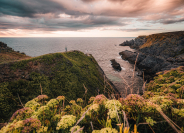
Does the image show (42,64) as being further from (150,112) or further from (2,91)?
(150,112)

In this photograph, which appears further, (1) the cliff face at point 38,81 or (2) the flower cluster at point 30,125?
(1) the cliff face at point 38,81

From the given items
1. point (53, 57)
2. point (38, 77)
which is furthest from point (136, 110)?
point (53, 57)

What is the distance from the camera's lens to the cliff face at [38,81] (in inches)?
345

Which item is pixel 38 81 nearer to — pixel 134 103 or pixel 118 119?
pixel 118 119

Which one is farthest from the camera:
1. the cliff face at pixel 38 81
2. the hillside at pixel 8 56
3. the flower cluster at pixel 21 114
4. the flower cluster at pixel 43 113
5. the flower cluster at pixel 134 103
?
the hillside at pixel 8 56

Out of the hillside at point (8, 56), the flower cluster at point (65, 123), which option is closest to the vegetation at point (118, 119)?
the flower cluster at point (65, 123)

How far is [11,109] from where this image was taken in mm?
8125

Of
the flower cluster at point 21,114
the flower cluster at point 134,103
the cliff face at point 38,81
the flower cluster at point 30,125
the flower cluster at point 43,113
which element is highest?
the flower cluster at point 134,103

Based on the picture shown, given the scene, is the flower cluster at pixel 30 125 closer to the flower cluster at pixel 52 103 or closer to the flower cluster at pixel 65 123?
the flower cluster at pixel 65 123

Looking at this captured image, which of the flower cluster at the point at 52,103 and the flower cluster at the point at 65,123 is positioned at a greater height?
the flower cluster at the point at 65,123

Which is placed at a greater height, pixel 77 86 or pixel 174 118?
pixel 174 118

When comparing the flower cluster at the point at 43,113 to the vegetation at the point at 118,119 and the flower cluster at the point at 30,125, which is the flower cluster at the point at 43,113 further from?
the flower cluster at the point at 30,125

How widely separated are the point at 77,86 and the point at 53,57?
749 cm

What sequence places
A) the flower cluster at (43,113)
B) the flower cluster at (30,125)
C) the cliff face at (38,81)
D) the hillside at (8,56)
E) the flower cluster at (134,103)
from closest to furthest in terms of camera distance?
1. the flower cluster at (30,125)
2. the flower cluster at (134,103)
3. the flower cluster at (43,113)
4. the cliff face at (38,81)
5. the hillside at (8,56)
